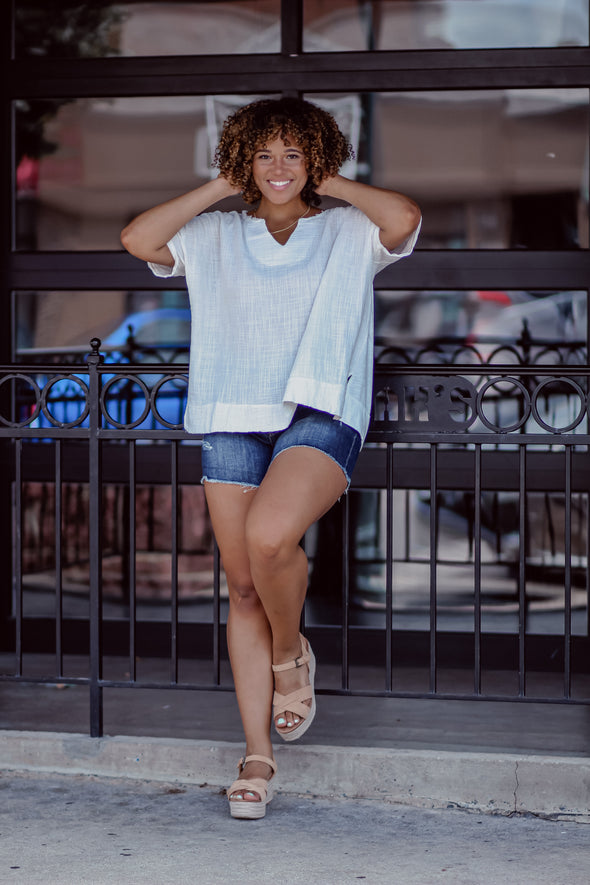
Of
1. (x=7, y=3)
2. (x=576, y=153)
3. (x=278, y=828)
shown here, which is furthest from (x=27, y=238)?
(x=278, y=828)

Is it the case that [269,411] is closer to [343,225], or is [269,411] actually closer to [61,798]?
[343,225]

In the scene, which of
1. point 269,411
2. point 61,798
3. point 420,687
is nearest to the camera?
point 269,411

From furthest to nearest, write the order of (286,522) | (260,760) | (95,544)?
(95,544) → (260,760) → (286,522)

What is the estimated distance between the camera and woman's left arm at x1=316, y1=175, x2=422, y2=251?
10.00ft

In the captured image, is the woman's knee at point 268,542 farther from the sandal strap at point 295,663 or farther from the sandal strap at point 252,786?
the sandal strap at point 252,786

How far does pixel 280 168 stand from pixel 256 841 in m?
1.74

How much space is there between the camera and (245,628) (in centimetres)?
325

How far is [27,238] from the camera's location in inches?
199

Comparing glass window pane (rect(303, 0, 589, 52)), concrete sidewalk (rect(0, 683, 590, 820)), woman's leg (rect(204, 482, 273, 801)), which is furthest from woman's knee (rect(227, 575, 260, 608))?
glass window pane (rect(303, 0, 589, 52))

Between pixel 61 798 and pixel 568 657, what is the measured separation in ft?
5.04

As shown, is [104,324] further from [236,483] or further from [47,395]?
[236,483]

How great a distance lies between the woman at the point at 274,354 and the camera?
3.05m

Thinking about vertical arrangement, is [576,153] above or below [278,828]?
above

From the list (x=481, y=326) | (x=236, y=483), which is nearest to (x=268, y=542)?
(x=236, y=483)
